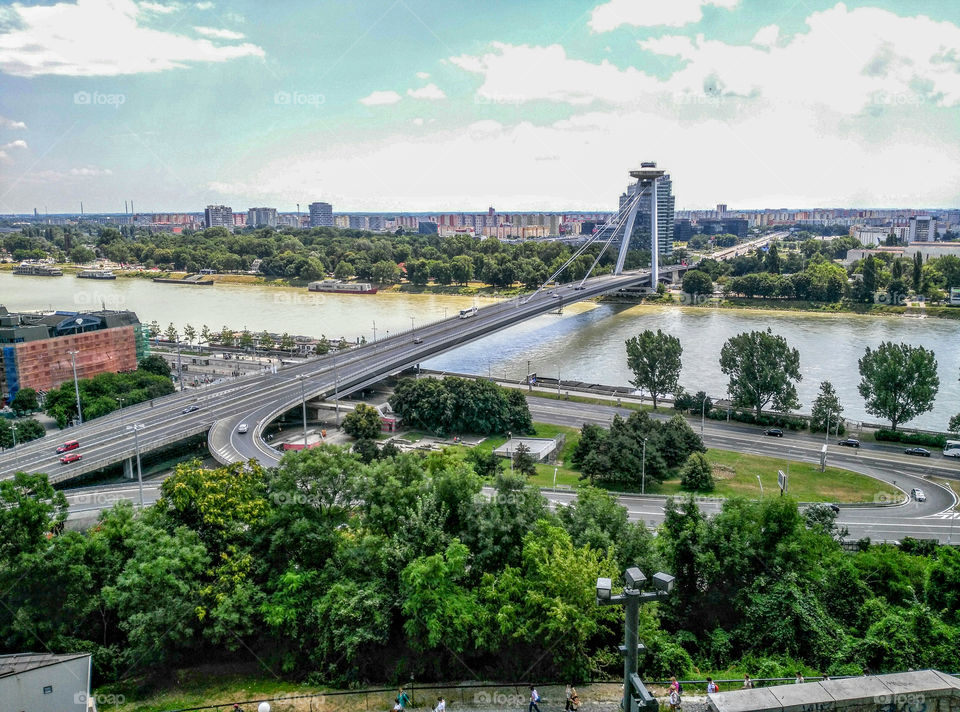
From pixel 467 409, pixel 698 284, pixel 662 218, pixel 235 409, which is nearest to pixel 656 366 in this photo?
pixel 467 409

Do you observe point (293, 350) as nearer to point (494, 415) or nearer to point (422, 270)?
point (494, 415)

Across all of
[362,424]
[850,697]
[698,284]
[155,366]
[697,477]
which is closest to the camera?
[850,697]

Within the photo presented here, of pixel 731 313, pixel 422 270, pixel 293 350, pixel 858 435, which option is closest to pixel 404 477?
pixel 858 435

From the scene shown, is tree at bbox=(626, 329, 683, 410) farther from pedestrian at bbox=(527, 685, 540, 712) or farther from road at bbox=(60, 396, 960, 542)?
pedestrian at bbox=(527, 685, 540, 712)

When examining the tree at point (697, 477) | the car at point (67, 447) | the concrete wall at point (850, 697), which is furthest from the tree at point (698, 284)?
the concrete wall at point (850, 697)

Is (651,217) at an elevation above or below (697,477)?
above

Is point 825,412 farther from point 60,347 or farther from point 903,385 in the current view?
point 60,347

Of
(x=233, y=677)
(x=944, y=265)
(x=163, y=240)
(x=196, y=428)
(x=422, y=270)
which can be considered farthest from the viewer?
(x=163, y=240)
